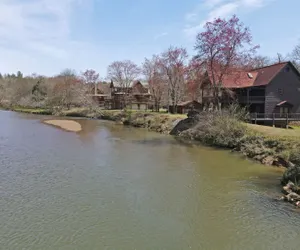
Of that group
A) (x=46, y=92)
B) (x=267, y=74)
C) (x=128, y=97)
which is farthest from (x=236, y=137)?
(x=46, y=92)

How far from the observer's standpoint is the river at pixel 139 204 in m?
10.4

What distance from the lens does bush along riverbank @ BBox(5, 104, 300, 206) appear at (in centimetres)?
1928

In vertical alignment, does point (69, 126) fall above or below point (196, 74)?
below

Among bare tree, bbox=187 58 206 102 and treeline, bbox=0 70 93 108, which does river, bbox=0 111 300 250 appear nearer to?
bare tree, bbox=187 58 206 102

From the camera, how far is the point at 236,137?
2867 centimetres

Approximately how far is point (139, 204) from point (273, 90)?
1233 inches

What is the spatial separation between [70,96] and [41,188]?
63.8 metres

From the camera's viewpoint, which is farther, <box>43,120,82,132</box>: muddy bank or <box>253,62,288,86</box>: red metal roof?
<box>43,120,82,132</box>: muddy bank

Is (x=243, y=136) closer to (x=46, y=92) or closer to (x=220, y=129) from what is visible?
(x=220, y=129)

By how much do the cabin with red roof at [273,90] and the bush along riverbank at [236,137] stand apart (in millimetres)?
5998

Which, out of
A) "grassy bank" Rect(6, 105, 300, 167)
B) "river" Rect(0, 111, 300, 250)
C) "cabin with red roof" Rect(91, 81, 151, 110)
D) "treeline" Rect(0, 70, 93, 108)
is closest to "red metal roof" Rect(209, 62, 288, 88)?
"grassy bank" Rect(6, 105, 300, 167)

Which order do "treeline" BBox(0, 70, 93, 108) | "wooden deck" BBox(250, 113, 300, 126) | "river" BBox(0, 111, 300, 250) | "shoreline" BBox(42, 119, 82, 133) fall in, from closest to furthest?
"river" BBox(0, 111, 300, 250) → "wooden deck" BBox(250, 113, 300, 126) → "shoreline" BBox(42, 119, 82, 133) → "treeline" BBox(0, 70, 93, 108)

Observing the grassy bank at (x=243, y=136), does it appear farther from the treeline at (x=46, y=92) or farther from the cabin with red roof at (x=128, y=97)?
the treeline at (x=46, y=92)

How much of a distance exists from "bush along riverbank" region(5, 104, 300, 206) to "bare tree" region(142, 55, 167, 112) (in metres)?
12.1
